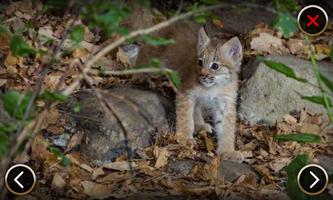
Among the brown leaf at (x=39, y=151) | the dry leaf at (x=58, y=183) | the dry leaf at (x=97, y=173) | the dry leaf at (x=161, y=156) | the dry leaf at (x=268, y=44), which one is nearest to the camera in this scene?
the dry leaf at (x=58, y=183)

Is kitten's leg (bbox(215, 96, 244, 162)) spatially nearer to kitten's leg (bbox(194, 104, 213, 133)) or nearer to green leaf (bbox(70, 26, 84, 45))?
kitten's leg (bbox(194, 104, 213, 133))

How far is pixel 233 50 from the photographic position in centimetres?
541

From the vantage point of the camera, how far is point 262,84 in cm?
596

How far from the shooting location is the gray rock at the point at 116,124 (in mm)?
4781

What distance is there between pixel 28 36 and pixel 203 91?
2.23 metres

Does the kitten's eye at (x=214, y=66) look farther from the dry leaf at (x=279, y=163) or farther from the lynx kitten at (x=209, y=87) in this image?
the dry leaf at (x=279, y=163)

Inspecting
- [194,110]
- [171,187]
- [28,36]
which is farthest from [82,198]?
[28,36]

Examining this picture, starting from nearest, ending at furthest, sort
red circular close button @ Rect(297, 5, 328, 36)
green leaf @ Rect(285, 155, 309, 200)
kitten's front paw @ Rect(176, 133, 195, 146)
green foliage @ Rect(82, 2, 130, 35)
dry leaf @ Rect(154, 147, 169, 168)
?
1. green foliage @ Rect(82, 2, 130, 35)
2. green leaf @ Rect(285, 155, 309, 200)
3. dry leaf @ Rect(154, 147, 169, 168)
4. kitten's front paw @ Rect(176, 133, 195, 146)
5. red circular close button @ Rect(297, 5, 328, 36)

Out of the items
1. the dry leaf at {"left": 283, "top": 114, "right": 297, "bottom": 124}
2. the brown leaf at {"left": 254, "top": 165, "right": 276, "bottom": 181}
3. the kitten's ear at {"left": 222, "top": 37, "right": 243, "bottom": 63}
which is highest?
the kitten's ear at {"left": 222, "top": 37, "right": 243, "bottom": 63}

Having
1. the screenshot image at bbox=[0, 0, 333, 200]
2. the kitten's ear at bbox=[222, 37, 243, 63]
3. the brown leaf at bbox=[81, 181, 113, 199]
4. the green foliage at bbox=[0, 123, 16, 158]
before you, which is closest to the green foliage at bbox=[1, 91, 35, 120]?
the green foliage at bbox=[0, 123, 16, 158]

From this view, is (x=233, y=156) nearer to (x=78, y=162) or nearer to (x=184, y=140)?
(x=184, y=140)

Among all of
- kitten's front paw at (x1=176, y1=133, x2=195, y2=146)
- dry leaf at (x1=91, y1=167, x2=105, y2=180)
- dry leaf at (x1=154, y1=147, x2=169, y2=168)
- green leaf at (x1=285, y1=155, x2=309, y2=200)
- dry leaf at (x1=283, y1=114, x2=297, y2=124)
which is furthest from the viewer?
dry leaf at (x1=283, y1=114, x2=297, y2=124)

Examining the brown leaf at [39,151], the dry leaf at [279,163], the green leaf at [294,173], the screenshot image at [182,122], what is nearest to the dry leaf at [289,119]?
the screenshot image at [182,122]

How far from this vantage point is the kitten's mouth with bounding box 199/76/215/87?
5281 mm
